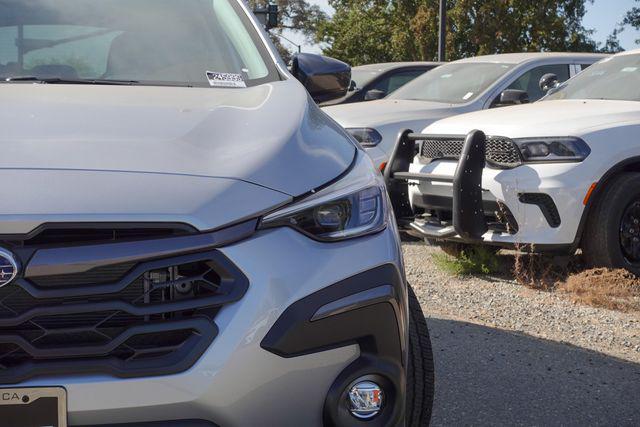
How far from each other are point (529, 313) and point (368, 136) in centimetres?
289

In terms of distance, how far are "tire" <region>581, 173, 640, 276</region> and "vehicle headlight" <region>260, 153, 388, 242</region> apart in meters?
3.45

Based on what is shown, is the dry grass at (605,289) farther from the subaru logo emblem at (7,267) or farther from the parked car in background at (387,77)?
the parked car in background at (387,77)

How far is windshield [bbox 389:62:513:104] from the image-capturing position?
28.7 ft

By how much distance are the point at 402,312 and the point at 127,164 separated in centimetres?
79

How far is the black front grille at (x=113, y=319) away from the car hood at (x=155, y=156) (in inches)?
4.9

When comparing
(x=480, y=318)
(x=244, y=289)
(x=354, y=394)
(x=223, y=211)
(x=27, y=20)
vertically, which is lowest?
(x=480, y=318)

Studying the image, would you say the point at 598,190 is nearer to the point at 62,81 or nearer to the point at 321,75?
the point at 321,75

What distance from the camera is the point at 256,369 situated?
6.56 ft

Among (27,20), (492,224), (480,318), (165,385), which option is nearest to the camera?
(165,385)

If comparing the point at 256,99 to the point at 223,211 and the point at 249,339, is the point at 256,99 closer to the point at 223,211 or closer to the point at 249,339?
the point at 223,211

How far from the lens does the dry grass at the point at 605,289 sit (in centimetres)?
523

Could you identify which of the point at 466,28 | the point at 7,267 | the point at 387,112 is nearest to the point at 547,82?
the point at 387,112

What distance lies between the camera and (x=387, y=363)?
2174 mm

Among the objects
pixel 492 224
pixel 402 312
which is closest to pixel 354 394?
pixel 402 312
